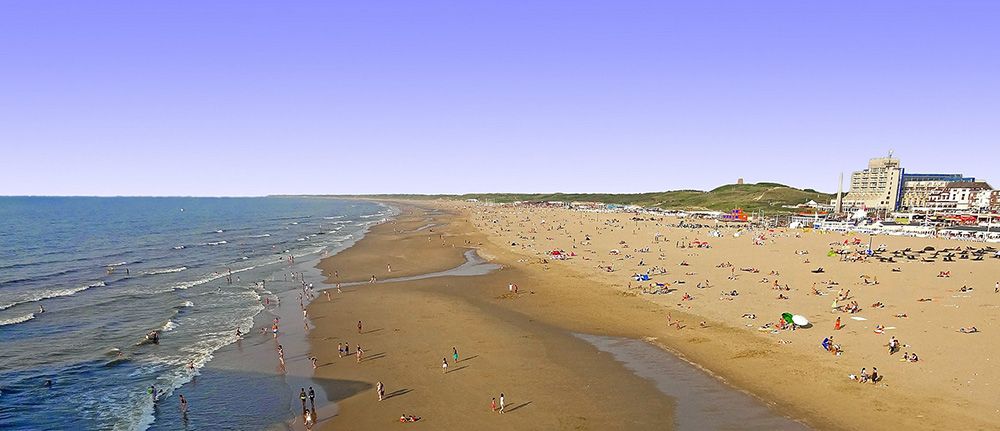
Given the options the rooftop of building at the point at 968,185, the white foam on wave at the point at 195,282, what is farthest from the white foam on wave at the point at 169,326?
the rooftop of building at the point at 968,185

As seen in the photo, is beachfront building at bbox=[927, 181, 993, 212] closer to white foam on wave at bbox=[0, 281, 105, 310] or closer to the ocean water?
the ocean water

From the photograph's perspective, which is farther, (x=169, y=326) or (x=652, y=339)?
(x=169, y=326)

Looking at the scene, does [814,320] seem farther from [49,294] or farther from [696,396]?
[49,294]

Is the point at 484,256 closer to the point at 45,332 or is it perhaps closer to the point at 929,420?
the point at 45,332

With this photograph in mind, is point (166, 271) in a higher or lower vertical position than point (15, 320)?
lower

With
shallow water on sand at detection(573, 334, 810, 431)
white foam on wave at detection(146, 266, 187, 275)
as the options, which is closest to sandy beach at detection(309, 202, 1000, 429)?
shallow water on sand at detection(573, 334, 810, 431)

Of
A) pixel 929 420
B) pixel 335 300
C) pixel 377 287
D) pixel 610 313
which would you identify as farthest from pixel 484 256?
pixel 929 420

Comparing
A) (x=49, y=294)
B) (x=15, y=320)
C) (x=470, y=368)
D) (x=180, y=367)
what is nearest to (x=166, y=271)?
(x=49, y=294)
